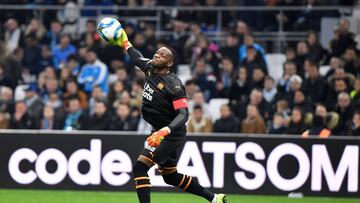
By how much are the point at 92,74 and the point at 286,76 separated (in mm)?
4025

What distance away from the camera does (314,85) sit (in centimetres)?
2067

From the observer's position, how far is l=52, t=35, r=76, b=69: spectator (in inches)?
899

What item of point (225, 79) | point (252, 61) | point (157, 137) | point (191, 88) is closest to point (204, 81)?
point (225, 79)

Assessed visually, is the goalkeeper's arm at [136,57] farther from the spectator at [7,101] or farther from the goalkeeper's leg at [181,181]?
the spectator at [7,101]

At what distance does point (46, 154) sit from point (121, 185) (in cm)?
135

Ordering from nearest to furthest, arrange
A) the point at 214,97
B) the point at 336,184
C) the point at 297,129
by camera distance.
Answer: the point at 336,184 < the point at 297,129 < the point at 214,97

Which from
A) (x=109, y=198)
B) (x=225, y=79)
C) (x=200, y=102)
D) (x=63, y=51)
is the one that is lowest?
(x=109, y=198)

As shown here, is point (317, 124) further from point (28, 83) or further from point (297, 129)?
point (28, 83)

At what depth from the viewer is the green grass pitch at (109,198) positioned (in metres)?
16.0

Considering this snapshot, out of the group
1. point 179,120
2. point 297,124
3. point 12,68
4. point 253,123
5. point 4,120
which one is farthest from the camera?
point 12,68

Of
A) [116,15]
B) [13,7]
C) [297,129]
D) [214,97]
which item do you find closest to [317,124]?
[297,129]

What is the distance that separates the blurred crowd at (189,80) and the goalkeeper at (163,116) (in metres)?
4.93

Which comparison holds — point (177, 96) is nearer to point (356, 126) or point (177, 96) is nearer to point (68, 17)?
point (356, 126)

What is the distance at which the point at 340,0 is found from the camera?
76.5ft
